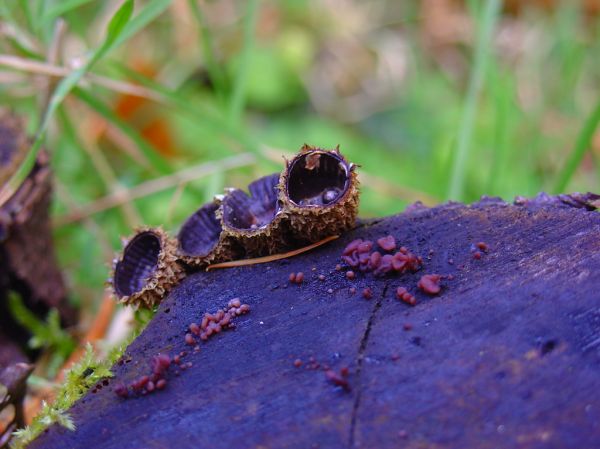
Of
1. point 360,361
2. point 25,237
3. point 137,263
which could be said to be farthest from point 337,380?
point 25,237

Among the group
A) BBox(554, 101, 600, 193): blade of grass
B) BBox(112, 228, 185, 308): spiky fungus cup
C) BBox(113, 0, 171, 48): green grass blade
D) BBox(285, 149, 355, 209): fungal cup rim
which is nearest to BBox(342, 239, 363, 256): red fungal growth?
BBox(285, 149, 355, 209): fungal cup rim

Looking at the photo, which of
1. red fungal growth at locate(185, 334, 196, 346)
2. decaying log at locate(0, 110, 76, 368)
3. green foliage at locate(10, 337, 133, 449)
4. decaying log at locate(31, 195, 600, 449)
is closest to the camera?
decaying log at locate(31, 195, 600, 449)

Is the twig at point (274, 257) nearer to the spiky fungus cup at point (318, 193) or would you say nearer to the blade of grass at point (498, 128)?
the spiky fungus cup at point (318, 193)

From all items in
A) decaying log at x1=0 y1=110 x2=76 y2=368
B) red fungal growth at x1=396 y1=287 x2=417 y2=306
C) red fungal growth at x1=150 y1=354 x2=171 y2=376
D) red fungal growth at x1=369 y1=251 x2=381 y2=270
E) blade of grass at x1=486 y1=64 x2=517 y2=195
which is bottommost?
red fungal growth at x1=150 y1=354 x2=171 y2=376

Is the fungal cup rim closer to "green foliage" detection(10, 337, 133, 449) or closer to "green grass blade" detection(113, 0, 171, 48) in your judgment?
"green foliage" detection(10, 337, 133, 449)

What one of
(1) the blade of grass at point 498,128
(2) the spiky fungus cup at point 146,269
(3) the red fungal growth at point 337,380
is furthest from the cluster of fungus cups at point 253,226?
(1) the blade of grass at point 498,128

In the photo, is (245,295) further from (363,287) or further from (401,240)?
(401,240)

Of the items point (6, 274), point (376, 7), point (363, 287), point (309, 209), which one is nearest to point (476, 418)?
point (363, 287)
